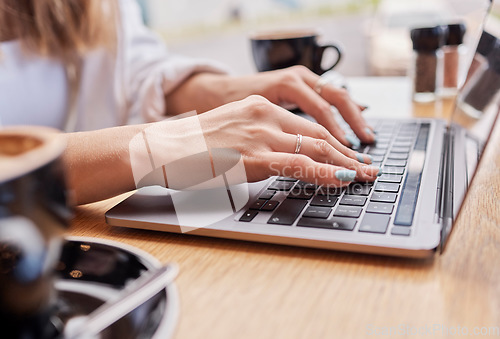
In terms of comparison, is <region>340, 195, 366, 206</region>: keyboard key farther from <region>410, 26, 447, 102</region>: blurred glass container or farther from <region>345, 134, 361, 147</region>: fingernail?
<region>410, 26, 447, 102</region>: blurred glass container

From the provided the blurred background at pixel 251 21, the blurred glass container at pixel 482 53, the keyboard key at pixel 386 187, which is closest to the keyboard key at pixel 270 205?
the keyboard key at pixel 386 187

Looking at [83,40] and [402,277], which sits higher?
[83,40]

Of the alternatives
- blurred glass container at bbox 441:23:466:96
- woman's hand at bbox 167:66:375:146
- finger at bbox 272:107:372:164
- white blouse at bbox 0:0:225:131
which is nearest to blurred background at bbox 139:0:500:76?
blurred glass container at bbox 441:23:466:96

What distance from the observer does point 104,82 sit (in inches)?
37.3

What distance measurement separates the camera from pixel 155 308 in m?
0.28

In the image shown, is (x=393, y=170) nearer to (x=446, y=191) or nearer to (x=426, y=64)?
(x=446, y=191)

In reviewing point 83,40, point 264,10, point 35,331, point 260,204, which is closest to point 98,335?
point 35,331

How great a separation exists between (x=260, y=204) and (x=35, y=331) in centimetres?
23

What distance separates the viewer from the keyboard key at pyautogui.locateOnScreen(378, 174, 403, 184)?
465 mm

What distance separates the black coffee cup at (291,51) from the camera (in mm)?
842

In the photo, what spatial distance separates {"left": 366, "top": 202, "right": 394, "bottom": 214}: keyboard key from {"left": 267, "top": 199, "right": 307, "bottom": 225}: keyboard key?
61 mm

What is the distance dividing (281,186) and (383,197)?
11 centimetres

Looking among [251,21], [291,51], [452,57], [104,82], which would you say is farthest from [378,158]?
[251,21]

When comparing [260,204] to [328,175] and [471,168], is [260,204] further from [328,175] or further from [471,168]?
[471,168]
